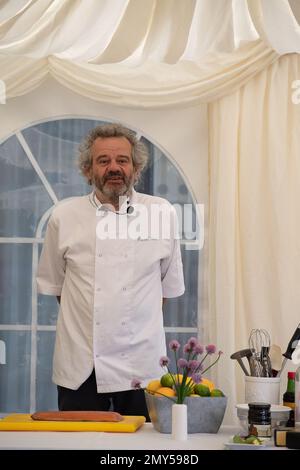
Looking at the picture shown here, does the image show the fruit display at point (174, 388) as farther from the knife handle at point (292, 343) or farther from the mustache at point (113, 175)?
the mustache at point (113, 175)

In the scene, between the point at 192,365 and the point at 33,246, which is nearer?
the point at 192,365

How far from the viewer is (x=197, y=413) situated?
6.73ft

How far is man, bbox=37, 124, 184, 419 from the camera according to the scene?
2922mm

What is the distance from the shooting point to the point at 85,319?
3020 millimetres

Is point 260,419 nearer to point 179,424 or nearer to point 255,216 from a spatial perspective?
point 179,424

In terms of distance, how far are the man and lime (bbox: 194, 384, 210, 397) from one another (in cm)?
81

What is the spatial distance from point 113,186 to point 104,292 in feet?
1.34

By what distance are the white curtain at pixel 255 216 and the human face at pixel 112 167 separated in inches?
21.3

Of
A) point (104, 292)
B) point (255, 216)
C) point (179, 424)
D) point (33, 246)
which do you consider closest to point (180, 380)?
point (179, 424)

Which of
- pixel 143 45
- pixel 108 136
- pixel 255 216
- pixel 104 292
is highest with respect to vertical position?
pixel 143 45

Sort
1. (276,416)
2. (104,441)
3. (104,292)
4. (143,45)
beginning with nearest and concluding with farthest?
1. (104,441)
2. (276,416)
3. (104,292)
4. (143,45)

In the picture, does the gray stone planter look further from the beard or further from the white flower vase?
the beard

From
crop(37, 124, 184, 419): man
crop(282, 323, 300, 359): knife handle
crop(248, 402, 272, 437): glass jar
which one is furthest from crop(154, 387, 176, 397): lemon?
crop(37, 124, 184, 419): man

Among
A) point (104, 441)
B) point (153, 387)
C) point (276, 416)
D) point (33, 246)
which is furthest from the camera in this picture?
point (33, 246)
